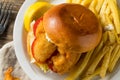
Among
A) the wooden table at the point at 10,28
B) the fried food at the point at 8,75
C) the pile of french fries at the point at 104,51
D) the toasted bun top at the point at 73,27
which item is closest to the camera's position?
the toasted bun top at the point at 73,27

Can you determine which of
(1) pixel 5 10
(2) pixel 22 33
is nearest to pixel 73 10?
(2) pixel 22 33

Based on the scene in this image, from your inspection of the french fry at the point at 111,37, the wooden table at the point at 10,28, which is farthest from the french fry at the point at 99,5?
the wooden table at the point at 10,28

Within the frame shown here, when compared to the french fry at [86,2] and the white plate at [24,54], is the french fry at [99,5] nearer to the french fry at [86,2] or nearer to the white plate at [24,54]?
the french fry at [86,2]

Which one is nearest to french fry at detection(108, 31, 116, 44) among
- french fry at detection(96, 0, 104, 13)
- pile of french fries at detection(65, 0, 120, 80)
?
pile of french fries at detection(65, 0, 120, 80)

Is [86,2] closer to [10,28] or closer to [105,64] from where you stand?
[105,64]

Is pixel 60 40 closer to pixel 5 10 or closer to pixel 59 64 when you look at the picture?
pixel 59 64

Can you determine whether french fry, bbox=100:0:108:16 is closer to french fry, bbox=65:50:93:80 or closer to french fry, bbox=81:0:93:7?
french fry, bbox=81:0:93:7
